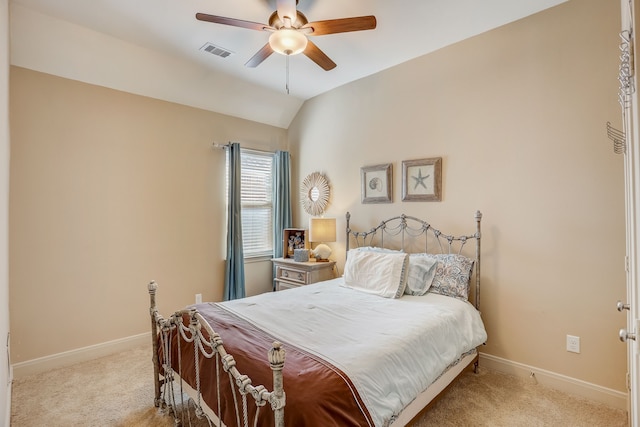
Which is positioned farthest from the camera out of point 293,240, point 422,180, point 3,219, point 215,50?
point 293,240

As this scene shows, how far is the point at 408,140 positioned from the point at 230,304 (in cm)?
238

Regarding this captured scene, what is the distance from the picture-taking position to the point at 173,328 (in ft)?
6.52

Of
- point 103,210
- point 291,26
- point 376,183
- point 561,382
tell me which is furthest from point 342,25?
point 561,382

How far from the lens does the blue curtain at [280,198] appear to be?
4.46 meters

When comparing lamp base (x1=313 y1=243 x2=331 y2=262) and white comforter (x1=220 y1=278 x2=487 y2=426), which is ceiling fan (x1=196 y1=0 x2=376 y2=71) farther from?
lamp base (x1=313 y1=243 x2=331 y2=262)

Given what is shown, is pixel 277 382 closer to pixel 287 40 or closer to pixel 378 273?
pixel 378 273

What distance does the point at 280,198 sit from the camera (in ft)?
14.7

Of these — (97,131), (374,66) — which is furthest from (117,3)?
(374,66)

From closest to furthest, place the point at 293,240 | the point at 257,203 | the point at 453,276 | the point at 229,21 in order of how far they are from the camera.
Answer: the point at 229,21 → the point at 453,276 → the point at 293,240 → the point at 257,203

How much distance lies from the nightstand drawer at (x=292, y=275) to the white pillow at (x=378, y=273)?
2.68ft

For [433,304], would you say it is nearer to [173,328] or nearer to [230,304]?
[230,304]

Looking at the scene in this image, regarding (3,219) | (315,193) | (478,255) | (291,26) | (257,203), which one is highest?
(291,26)

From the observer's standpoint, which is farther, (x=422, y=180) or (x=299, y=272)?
(x=299, y=272)

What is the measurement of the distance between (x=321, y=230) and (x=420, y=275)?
4.76 feet
